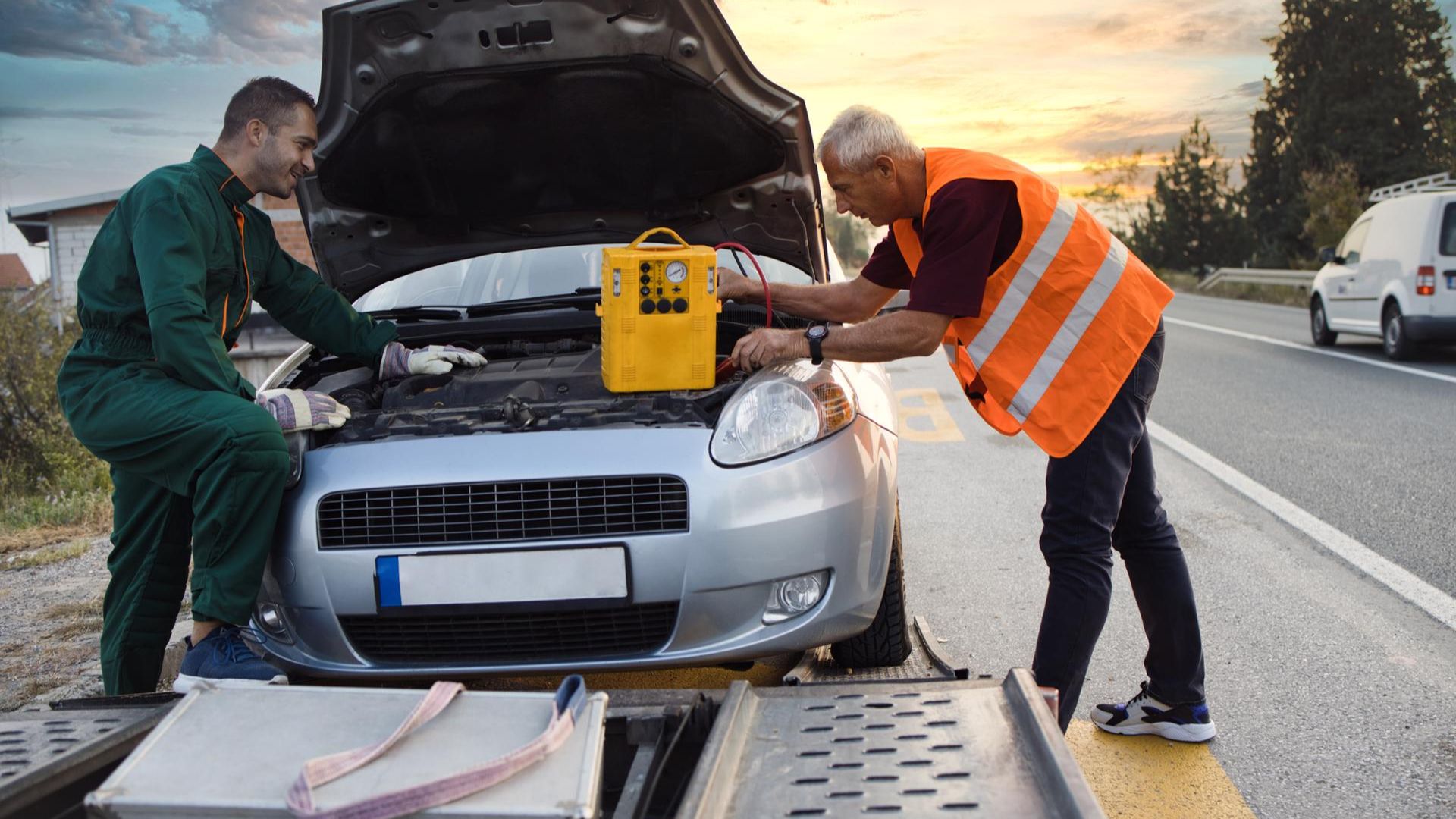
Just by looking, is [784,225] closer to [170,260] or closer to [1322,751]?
[170,260]

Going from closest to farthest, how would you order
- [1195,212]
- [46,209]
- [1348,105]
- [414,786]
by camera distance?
[414,786]
[46,209]
[1348,105]
[1195,212]

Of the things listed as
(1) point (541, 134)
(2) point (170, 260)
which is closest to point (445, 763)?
(2) point (170, 260)

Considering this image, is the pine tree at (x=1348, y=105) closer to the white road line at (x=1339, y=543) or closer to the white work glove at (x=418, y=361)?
the white road line at (x=1339, y=543)

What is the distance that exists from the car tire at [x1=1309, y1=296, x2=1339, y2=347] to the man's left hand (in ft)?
42.5

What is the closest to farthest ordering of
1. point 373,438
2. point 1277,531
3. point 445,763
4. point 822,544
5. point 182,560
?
point 445,763 → point 822,544 → point 373,438 → point 182,560 → point 1277,531

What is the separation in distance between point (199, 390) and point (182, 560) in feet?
2.06

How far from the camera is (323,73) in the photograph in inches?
141

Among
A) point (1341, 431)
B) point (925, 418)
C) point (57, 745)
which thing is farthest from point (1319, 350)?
point (57, 745)

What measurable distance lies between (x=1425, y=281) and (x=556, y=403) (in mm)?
11534

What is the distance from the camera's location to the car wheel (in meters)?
12.0

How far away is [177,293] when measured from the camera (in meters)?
2.91

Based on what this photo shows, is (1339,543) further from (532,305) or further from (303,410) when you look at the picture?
(303,410)

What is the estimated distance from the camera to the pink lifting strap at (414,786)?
69.4 inches

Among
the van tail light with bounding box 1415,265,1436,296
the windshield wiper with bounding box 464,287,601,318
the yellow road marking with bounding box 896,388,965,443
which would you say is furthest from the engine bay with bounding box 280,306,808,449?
the van tail light with bounding box 1415,265,1436,296
